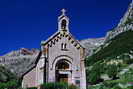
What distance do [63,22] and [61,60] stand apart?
16.5 feet

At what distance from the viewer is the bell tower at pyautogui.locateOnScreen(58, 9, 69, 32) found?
111 feet

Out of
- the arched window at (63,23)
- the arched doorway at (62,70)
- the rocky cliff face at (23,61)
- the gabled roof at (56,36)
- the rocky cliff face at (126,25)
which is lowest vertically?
the arched doorway at (62,70)

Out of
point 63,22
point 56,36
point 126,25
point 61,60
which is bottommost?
point 61,60

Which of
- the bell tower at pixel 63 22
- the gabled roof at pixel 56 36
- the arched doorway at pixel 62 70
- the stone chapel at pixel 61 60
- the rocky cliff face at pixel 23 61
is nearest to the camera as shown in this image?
the stone chapel at pixel 61 60

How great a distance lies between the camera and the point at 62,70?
3322 centimetres

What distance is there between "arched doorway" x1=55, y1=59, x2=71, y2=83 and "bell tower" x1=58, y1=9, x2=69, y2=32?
4.11 metres

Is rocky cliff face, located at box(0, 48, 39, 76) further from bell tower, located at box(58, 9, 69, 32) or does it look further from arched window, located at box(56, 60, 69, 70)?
bell tower, located at box(58, 9, 69, 32)

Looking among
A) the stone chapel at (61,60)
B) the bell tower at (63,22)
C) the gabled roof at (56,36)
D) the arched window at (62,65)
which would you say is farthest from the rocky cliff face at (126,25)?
the arched window at (62,65)

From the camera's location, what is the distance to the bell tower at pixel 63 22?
3378cm

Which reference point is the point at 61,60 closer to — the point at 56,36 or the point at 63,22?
the point at 56,36

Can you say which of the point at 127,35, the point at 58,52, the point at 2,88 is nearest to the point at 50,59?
the point at 58,52

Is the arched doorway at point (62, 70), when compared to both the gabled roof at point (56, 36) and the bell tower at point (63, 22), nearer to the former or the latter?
the gabled roof at point (56, 36)

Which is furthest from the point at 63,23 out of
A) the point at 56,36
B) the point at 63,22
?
the point at 56,36

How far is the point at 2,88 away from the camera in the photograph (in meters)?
30.4
